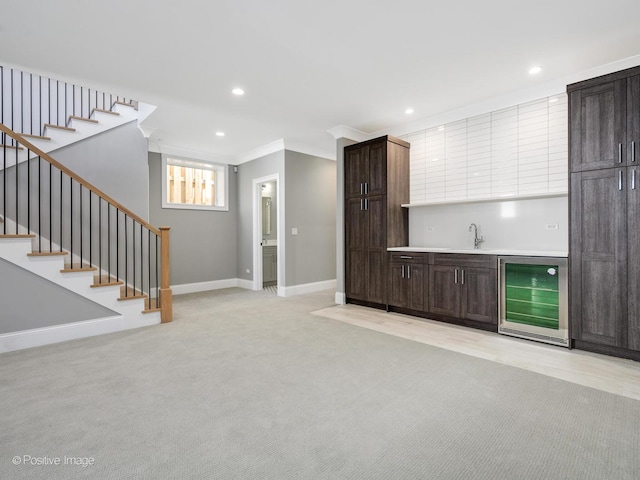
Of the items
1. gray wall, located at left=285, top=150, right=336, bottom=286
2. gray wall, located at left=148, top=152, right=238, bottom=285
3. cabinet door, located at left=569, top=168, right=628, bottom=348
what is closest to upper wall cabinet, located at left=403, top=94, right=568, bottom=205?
cabinet door, located at left=569, top=168, right=628, bottom=348

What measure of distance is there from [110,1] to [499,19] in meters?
2.94

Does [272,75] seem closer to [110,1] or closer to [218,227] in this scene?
[110,1]

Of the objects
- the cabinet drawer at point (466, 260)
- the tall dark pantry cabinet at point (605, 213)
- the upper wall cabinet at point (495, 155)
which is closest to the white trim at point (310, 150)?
the upper wall cabinet at point (495, 155)

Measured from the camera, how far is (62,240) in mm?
4195

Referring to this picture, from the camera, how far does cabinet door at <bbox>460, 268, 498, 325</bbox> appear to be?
3611 millimetres

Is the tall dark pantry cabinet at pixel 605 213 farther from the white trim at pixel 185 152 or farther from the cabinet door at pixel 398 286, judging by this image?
the white trim at pixel 185 152

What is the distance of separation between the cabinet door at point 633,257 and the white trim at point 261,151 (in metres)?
4.74

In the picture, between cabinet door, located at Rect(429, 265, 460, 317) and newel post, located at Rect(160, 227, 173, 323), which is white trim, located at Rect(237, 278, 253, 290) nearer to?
newel post, located at Rect(160, 227, 173, 323)

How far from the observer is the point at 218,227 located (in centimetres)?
684

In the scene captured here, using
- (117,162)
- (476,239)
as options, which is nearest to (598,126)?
(476,239)

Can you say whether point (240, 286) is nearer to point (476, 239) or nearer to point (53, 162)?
point (53, 162)

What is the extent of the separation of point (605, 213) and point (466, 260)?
132 centimetres

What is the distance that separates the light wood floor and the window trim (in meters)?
3.71

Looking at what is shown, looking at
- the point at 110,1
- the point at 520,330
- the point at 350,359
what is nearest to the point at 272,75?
the point at 110,1
